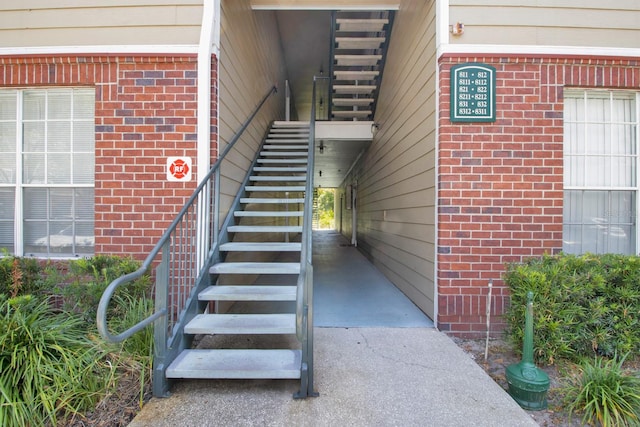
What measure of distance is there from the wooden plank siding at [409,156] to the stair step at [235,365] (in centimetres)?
181

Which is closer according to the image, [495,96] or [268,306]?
[495,96]

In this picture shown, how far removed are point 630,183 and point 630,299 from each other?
1520 mm

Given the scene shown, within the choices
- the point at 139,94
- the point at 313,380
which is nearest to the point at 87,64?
the point at 139,94

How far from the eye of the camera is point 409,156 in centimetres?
439

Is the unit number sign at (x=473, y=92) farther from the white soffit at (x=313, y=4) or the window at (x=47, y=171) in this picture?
the window at (x=47, y=171)

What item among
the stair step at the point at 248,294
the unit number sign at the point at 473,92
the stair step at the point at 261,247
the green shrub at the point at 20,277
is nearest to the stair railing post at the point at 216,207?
the stair step at the point at 261,247

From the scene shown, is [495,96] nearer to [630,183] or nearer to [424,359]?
[630,183]

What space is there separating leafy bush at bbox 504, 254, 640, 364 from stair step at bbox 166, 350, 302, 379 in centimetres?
189

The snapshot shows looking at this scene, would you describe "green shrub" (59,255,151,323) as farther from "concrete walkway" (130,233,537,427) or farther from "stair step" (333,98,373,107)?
"stair step" (333,98,373,107)

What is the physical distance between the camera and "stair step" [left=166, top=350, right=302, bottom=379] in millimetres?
2285

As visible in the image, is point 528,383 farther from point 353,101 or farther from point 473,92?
point 353,101

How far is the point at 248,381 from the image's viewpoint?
2461 mm

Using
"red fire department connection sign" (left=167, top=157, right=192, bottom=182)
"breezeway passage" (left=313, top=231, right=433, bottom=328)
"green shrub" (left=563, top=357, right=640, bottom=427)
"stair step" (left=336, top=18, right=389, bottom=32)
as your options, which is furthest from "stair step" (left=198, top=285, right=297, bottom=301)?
"stair step" (left=336, top=18, right=389, bottom=32)

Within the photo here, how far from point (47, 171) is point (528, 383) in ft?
15.6
